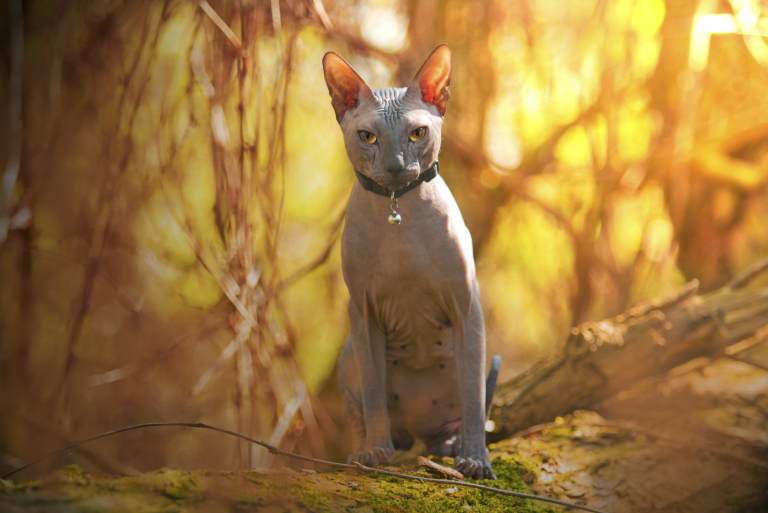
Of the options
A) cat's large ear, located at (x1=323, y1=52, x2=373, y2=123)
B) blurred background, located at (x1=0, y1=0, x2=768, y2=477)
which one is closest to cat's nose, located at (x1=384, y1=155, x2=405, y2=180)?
cat's large ear, located at (x1=323, y1=52, x2=373, y2=123)

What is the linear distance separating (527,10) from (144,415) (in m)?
3.80

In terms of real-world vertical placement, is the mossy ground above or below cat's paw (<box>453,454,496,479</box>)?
above

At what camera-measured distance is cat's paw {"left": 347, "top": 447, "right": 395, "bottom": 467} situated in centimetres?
154

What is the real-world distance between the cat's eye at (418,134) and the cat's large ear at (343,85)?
19 centimetres

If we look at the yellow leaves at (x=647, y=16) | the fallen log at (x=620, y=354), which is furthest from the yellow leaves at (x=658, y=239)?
the yellow leaves at (x=647, y=16)

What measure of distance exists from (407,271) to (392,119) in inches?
18.4

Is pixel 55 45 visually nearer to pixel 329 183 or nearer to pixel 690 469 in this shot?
pixel 329 183

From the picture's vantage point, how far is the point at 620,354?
2.16 metres

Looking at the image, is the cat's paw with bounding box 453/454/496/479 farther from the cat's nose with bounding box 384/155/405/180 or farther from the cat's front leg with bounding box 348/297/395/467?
the cat's nose with bounding box 384/155/405/180

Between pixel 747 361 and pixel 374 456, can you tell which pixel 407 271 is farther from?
pixel 747 361

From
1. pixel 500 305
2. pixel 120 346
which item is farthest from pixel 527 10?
pixel 120 346

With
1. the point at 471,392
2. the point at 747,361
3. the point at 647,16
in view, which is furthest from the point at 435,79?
the point at 647,16

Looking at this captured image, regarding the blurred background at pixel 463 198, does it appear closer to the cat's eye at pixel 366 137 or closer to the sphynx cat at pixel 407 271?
the sphynx cat at pixel 407 271

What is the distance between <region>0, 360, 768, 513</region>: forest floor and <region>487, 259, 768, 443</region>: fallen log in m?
0.12
